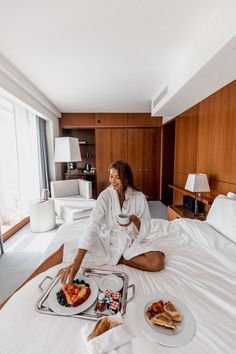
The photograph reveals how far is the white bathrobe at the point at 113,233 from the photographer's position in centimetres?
126

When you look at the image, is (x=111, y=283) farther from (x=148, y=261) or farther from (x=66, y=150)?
(x=66, y=150)

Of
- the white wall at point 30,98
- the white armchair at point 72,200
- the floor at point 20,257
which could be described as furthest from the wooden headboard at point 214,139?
the white wall at point 30,98

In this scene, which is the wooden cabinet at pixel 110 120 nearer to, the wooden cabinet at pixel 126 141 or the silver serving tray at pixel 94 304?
the wooden cabinet at pixel 126 141

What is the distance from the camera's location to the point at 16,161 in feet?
10.4

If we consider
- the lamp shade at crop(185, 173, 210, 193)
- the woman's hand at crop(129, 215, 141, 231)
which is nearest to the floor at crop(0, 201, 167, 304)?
the woman's hand at crop(129, 215, 141, 231)

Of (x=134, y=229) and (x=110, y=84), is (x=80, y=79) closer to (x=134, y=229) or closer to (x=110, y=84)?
(x=110, y=84)

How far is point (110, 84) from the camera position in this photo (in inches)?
110

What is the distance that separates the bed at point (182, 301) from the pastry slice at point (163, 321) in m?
0.07

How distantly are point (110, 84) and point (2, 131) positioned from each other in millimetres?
1911

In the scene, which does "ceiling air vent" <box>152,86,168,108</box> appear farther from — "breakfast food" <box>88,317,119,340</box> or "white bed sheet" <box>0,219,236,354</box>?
"breakfast food" <box>88,317,119,340</box>

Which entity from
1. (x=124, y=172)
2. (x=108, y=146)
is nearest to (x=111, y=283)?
(x=124, y=172)

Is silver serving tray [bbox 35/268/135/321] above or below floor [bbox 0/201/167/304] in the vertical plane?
above

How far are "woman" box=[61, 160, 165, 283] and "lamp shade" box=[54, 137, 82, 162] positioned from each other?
2.33 m

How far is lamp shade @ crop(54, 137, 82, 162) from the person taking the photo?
140 inches
